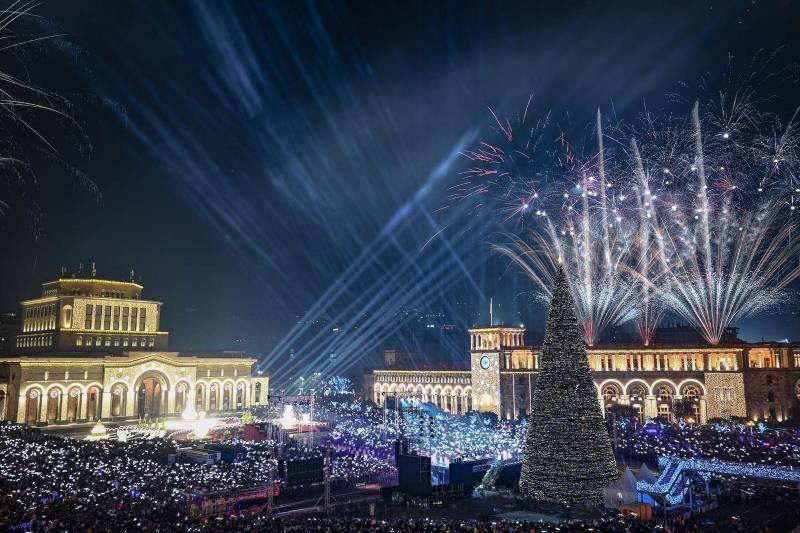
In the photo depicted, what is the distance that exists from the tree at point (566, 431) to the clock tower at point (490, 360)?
50.5 m

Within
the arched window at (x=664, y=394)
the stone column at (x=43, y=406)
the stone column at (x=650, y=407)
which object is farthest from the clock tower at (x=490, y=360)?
the stone column at (x=43, y=406)

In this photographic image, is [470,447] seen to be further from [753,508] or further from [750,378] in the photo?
[750,378]

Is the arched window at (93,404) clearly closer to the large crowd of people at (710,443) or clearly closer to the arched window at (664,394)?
the large crowd of people at (710,443)

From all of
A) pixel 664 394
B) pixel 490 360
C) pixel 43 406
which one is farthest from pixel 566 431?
pixel 43 406

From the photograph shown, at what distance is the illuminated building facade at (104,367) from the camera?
65.3m

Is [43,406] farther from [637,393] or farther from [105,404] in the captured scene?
[637,393]

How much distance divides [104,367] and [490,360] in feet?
150

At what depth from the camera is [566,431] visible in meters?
25.8

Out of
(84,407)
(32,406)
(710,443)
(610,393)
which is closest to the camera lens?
(710,443)

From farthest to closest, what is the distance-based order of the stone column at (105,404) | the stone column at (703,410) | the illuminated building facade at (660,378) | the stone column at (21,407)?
the stone column at (105,404) → the stone column at (21,407) → the stone column at (703,410) → the illuminated building facade at (660,378)

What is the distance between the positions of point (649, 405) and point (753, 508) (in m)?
37.9

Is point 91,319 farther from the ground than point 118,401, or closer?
farther from the ground

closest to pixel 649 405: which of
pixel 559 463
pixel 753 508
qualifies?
pixel 753 508

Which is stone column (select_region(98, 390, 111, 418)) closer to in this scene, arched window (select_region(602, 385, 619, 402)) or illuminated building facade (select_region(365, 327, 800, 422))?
illuminated building facade (select_region(365, 327, 800, 422))
